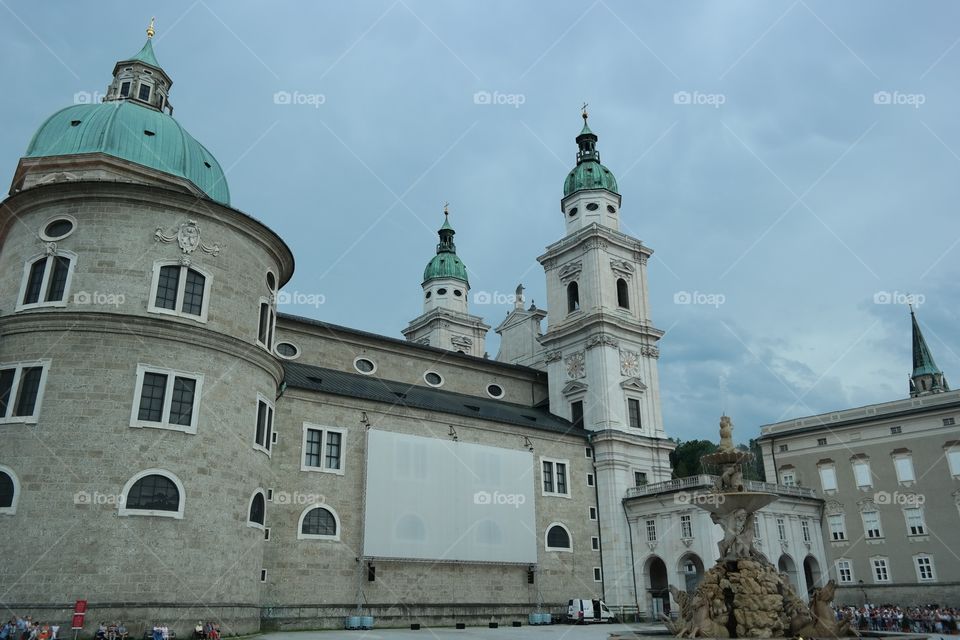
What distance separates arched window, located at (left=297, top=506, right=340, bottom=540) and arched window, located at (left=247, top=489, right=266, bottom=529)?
12.5ft

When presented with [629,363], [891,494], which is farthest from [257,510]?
[891,494]

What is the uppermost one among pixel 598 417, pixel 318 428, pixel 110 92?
pixel 110 92

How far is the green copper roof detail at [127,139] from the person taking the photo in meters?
29.4

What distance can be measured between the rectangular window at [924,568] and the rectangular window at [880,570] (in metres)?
1.70

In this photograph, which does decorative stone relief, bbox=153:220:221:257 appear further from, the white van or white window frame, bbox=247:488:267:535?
the white van

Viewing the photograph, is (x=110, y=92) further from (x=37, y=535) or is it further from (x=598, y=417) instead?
(x=598, y=417)

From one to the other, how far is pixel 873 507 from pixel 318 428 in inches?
1351

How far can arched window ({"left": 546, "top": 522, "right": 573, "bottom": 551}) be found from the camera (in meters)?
38.9

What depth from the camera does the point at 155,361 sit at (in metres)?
23.0

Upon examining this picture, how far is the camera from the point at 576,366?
154 feet

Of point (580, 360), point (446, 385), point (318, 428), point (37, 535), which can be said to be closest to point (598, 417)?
point (580, 360)

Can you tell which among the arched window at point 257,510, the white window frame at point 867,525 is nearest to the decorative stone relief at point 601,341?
the white window frame at point 867,525

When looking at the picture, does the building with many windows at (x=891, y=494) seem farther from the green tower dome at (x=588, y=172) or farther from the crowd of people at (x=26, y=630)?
the crowd of people at (x=26, y=630)

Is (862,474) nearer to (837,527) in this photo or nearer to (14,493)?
(837,527)
